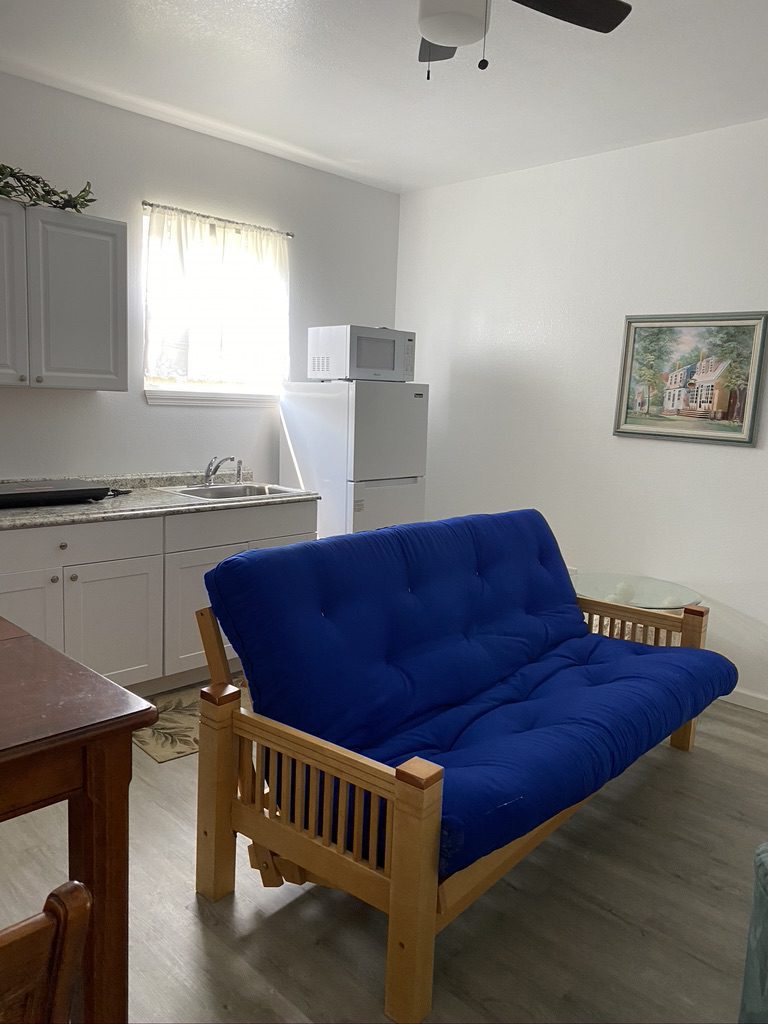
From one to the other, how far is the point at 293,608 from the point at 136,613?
151cm

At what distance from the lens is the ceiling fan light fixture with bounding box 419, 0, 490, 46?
209 centimetres

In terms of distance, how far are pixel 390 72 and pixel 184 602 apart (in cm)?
246

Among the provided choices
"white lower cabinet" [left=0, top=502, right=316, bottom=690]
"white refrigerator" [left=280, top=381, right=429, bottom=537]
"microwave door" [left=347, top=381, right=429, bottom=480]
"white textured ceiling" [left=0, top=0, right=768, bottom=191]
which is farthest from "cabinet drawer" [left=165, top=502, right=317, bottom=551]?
"white textured ceiling" [left=0, top=0, right=768, bottom=191]

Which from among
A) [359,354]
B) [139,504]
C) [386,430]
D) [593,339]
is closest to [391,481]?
[386,430]

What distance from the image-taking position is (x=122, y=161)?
150 inches

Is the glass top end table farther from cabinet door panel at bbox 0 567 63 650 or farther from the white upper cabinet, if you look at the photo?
the white upper cabinet

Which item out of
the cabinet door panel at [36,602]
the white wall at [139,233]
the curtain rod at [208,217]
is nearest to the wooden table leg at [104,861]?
the cabinet door panel at [36,602]

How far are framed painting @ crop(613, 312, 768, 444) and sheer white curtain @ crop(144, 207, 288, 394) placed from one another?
6.68 feet

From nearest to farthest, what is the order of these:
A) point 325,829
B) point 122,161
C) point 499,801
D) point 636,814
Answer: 1. point 499,801
2. point 325,829
3. point 636,814
4. point 122,161

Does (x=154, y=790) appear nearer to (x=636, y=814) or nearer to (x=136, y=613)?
(x=136, y=613)

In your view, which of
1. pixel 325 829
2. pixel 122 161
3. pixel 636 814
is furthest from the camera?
pixel 122 161

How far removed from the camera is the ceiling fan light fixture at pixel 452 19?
2086 mm

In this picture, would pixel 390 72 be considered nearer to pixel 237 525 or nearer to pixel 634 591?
pixel 237 525

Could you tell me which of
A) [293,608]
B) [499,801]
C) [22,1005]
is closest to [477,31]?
[293,608]
